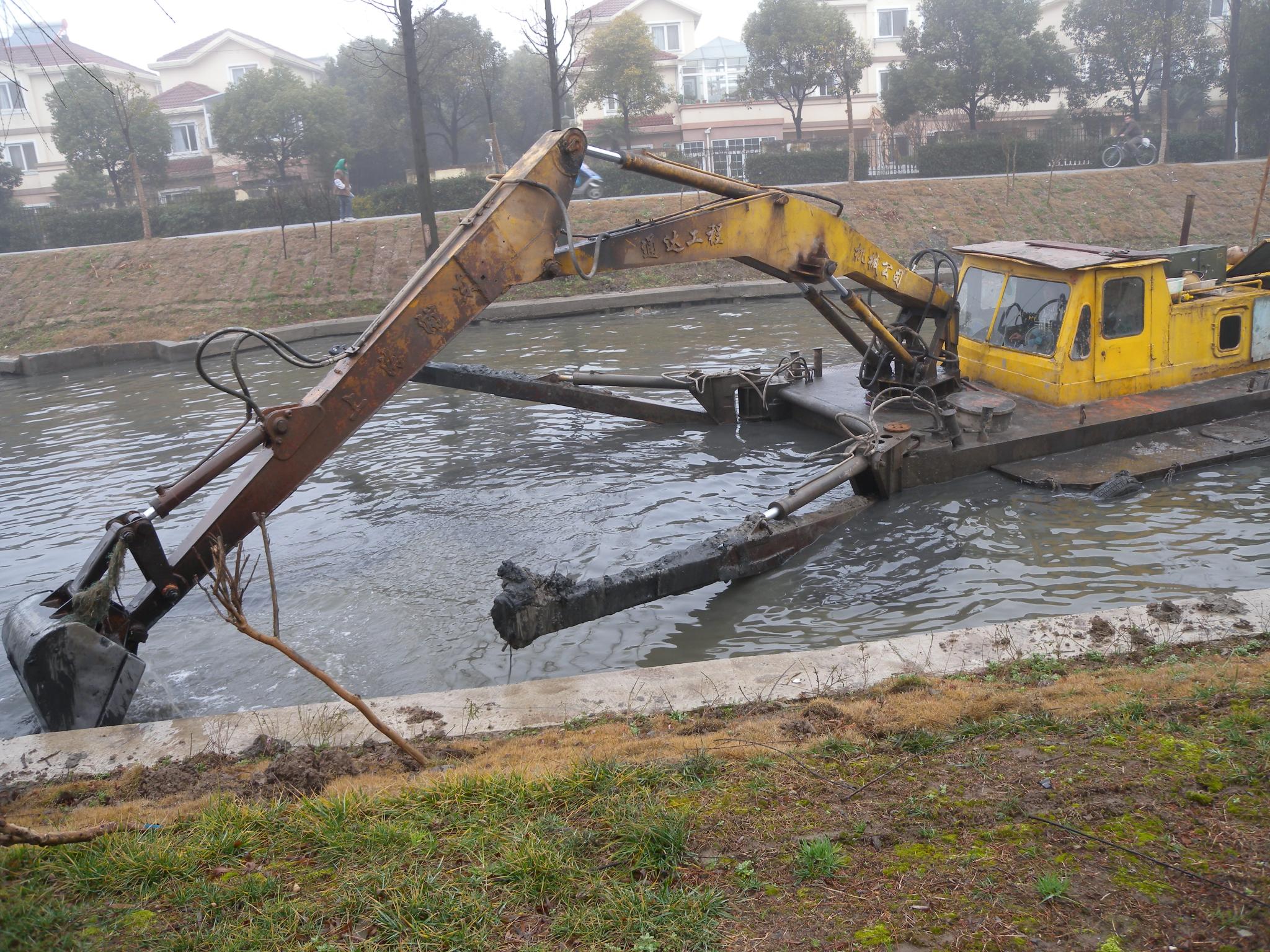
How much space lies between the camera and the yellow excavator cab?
9195mm

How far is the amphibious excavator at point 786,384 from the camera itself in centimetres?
592

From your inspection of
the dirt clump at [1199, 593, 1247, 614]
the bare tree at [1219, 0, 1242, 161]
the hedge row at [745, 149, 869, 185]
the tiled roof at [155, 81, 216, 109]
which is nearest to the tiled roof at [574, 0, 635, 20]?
the tiled roof at [155, 81, 216, 109]

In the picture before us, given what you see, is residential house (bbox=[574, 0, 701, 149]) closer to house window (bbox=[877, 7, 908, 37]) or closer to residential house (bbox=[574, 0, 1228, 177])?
residential house (bbox=[574, 0, 1228, 177])

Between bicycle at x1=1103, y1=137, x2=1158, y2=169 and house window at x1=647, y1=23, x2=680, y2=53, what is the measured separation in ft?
110

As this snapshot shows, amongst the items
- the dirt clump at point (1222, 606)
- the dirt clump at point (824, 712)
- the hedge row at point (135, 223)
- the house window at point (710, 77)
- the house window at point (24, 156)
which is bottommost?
the dirt clump at point (1222, 606)

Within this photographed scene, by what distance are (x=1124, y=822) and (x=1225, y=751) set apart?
762 millimetres

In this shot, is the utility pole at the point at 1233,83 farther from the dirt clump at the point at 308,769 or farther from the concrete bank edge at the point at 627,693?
the dirt clump at the point at 308,769

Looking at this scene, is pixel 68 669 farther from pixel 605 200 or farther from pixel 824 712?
pixel 605 200

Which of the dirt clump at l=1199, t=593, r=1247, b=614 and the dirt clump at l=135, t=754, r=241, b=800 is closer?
the dirt clump at l=135, t=754, r=241, b=800

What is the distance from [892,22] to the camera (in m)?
60.7

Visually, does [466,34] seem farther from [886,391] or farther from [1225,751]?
[1225,751]

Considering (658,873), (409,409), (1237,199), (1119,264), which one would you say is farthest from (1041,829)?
(1237,199)

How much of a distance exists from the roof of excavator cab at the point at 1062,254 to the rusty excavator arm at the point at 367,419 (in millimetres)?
2764

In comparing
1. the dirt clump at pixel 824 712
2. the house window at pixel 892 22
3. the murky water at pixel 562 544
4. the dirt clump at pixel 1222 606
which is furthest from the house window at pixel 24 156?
the dirt clump at pixel 1222 606
